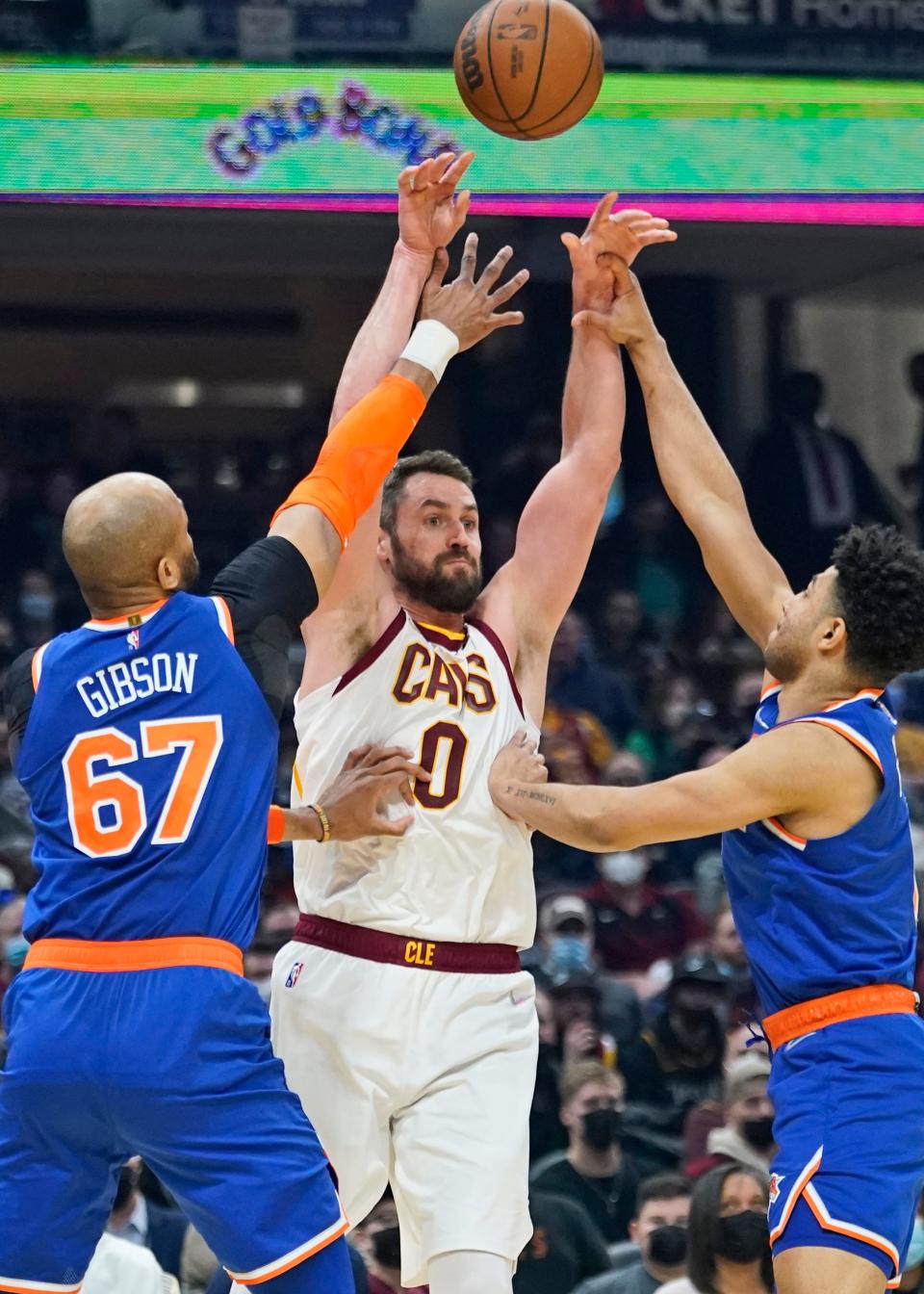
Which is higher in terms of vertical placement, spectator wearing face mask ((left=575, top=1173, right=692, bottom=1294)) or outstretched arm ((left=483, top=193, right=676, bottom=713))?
outstretched arm ((left=483, top=193, right=676, bottom=713))

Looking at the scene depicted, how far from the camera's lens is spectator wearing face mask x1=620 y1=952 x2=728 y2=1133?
7.99 metres

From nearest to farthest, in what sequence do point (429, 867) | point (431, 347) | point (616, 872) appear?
1. point (429, 867)
2. point (431, 347)
3. point (616, 872)

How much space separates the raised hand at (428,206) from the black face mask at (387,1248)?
10.6ft

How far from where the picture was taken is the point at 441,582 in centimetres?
472

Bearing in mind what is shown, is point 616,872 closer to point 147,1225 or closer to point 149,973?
point 147,1225

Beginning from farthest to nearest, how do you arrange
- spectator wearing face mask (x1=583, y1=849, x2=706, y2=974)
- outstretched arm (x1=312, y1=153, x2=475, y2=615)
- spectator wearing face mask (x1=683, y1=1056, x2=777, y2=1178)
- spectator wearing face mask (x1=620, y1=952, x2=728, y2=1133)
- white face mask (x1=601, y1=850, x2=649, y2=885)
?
white face mask (x1=601, y1=850, x2=649, y2=885) < spectator wearing face mask (x1=583, y1=849, x2=706, y2=974) < spectator wearing face mask (x1=620, y1=952, x2=728, y2=1133) < spectator wearing face mask (x1=683, y1=1056, x2=777, y2=1178) < outstretched arm (x1=312, y1=153, x2=475, y2=615)

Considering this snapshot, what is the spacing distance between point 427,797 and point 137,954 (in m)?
1.01

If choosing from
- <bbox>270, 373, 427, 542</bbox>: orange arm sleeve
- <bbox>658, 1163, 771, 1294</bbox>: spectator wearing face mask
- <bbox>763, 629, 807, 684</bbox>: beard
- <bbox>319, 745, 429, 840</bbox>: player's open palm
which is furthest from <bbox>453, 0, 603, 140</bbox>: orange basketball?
<bbox>658, 1163, 771, 1294</bbox>: spectator wearing face mask

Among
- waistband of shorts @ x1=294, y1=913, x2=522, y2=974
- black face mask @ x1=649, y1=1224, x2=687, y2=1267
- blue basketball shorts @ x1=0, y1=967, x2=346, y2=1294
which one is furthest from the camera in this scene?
black face mask @ x1=649, y1=1224, x2=687, y2=1267

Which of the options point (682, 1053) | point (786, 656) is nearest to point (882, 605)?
point (786, 656)

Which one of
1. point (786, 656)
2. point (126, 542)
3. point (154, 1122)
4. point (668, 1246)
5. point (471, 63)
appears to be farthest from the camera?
point (668, 1246)

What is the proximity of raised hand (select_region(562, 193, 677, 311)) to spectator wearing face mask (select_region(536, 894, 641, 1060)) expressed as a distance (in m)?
3.49

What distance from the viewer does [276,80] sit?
10117 mm

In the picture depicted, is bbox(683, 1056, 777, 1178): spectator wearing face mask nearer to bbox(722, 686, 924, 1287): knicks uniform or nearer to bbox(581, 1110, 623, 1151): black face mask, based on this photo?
bbox(581, 1110, 623, 1151): black face mask
